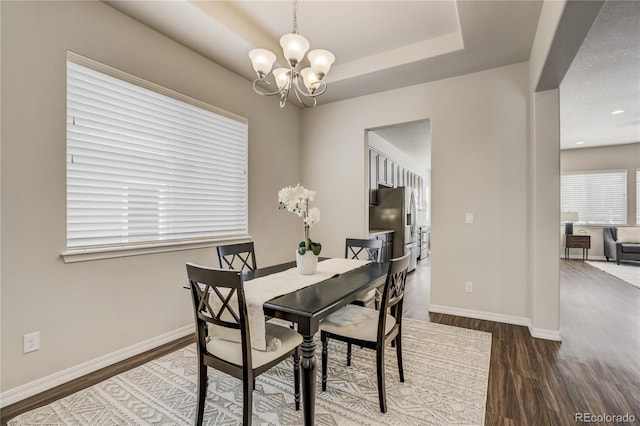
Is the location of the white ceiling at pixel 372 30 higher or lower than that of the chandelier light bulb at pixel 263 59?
higher

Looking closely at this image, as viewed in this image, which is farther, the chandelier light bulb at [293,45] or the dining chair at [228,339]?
the chandelier light bulb at [293,45]

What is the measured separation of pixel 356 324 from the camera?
1928 mm

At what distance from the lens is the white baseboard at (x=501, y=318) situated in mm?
2797

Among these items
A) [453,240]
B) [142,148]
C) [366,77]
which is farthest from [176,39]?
[453,240]

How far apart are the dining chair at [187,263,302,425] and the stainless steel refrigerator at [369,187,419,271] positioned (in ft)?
13.4

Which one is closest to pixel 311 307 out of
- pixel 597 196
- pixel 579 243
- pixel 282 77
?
pixel 282 77

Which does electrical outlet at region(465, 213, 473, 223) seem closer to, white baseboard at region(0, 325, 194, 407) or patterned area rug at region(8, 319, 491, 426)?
patterned area rug at region(8, 319, 491, 426)

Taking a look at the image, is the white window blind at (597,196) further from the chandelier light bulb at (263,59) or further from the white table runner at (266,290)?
the chandelier light bulb at (263,59)

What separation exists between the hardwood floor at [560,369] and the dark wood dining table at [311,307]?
41.4 inches

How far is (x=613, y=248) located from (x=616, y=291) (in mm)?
3044

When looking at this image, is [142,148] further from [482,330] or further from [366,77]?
[482,330]

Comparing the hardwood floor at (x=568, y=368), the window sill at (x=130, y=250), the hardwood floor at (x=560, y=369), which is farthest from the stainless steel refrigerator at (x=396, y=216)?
the window sill at (x=130, y=250)

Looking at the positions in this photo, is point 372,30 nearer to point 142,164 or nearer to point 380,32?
point 380,32

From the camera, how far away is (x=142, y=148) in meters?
2.55
